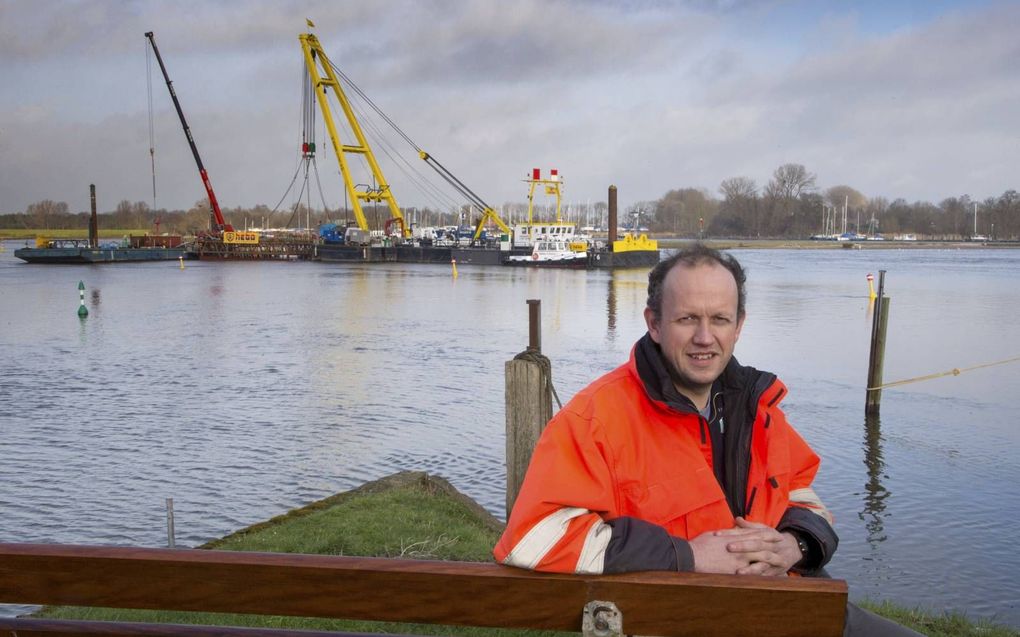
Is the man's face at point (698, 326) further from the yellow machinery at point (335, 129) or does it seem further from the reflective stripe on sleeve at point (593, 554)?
the yellow machinery at point (335, 129)

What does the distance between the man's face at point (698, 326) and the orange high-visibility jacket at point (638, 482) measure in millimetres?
109

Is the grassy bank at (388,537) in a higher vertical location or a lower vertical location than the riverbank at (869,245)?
lower

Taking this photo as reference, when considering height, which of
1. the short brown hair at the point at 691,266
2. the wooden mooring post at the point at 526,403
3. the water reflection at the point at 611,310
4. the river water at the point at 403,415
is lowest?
the river water at the point at 403,415

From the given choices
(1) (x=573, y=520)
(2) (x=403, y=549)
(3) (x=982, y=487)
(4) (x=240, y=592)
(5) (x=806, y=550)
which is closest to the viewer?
(4) (x=240, y=592)

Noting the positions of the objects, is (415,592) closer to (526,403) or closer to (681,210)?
(526,403)

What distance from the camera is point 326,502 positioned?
23.7 ft

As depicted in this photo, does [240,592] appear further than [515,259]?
No

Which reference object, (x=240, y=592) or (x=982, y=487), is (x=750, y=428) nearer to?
(x=240, y=592)

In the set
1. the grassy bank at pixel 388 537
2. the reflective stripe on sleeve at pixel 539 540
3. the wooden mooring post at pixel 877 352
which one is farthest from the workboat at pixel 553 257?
the reflective stripe on sleeve at pixel 539 540

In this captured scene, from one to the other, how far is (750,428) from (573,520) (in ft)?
2.26

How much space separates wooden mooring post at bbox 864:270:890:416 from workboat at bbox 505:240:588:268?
4292 cm

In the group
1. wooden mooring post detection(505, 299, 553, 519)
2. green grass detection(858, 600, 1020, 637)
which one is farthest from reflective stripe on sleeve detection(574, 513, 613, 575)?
green grass detection(858, 600, 1020, 637)

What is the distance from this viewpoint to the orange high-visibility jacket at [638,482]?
7.07ft

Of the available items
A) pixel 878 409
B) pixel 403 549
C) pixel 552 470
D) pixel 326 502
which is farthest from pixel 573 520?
pixel 878 409
